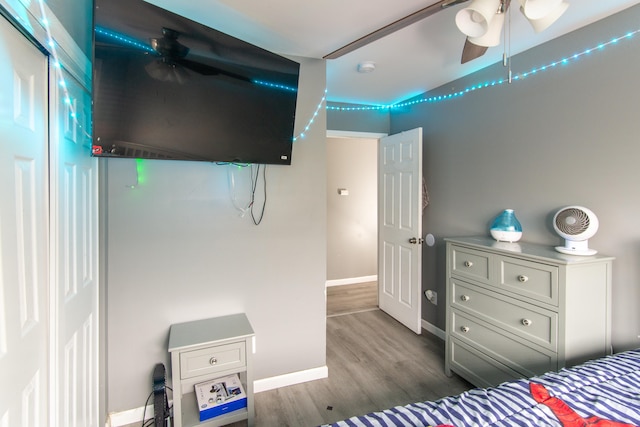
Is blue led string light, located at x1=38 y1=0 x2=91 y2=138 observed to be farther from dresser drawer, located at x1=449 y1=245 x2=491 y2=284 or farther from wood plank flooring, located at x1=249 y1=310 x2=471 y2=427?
dresser drawer, located at x1=449 y1=245 x2=491 y2=284

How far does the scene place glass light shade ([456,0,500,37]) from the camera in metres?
1.28

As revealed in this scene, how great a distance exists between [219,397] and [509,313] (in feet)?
6.03

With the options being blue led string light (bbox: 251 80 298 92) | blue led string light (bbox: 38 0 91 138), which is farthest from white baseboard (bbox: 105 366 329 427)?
blue led string light (bbox: 251 80 298 92)

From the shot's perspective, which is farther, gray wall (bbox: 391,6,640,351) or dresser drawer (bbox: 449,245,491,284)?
dresser drawer (bbox: 449,245,491,284)

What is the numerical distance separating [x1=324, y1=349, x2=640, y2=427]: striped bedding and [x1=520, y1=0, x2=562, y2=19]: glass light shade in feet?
4.75

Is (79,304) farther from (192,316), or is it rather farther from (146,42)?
(146,42)

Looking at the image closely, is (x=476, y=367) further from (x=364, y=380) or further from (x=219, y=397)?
(x=219, y=397)

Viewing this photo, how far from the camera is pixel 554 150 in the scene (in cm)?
212

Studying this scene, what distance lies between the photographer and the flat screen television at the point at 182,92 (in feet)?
4.53

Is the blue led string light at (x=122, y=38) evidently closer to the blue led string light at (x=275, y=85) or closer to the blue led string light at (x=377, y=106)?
the blue led string light at (x=377, y=106)

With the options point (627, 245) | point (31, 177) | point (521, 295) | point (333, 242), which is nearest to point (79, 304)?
point (31, 177)

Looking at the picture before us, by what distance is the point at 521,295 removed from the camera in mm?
1893

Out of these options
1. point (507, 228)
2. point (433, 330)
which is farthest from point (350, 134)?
point (433, 330)

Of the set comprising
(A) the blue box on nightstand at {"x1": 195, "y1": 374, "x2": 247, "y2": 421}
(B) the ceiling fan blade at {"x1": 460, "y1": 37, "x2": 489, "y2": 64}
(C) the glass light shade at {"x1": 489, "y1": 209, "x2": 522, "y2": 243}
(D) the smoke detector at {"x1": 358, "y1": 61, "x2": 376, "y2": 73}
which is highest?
(D) the smoke detector at {"x1": 358, "y1": 61, "x2": 376, "y2": 73}
